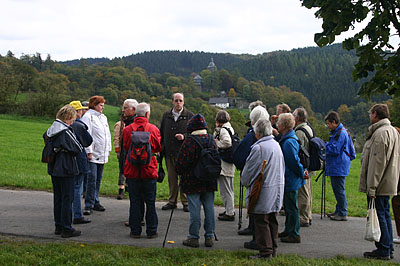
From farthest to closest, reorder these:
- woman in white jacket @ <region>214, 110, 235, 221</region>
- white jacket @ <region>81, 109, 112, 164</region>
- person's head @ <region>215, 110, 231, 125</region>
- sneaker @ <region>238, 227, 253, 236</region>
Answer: white jacket @ <region>81, 109, 112, 164</region>
person's head @ <region>215, 110, 231, 125</region>
woman in white jacket @ <region>214, 110, 235, 221</region>
sneaker @ <region>238, 227, 253, 236</region>

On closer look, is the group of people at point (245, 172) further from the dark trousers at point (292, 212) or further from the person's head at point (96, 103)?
the person's head at point (96, 103)

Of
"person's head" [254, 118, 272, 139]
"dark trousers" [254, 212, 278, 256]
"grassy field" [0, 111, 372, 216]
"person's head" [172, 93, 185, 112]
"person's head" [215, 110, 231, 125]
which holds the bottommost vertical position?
"grassy field" [0, 111, 372, 216]

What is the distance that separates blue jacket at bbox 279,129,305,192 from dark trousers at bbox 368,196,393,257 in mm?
1204

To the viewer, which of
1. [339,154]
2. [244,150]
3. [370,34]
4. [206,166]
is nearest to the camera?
[370,34]

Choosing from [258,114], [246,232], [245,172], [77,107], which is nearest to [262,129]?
[245,172]

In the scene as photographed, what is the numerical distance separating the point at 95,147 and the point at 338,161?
5.05 m

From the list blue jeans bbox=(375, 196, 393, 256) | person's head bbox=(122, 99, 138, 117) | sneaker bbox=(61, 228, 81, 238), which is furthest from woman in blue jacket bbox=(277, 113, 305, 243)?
sneaker bbox=(61, 228, 81, 238)

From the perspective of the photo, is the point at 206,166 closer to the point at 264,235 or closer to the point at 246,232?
the point at 264,235

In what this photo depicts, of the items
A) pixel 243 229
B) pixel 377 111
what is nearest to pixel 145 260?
pixel 243 229

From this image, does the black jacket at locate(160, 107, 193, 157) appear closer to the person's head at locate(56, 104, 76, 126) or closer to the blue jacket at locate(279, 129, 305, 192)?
the person's head at locate(56, 104, 76, 126)

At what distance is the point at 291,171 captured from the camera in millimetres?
6539

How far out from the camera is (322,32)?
485 centimetres

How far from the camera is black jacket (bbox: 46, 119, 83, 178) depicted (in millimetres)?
6613

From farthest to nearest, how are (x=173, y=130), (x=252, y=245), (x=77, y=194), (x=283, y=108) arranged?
1. (x=173, y=130)
2. (x=283, y=108)
3. (x=77, y=194)
4. (x=252, y=245)
